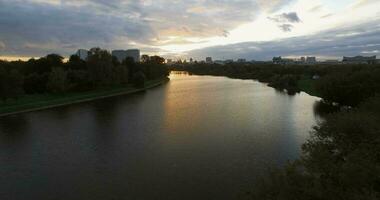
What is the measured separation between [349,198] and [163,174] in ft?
30.6

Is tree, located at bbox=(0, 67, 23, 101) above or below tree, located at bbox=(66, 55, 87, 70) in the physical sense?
below

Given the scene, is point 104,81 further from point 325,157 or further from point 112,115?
point 325,157

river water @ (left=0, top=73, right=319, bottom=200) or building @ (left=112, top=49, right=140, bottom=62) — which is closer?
river water @ (left=0, top=73, right=319, bottom=200)

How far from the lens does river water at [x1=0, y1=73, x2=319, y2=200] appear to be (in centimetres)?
1450

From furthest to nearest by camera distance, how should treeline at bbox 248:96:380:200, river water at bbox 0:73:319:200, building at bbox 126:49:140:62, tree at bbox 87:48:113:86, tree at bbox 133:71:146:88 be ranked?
1. building at bbox 126:49:140:62
2. tree at bbox 133:71:146:88
3. tree at bbox 87:48:113:86
4. river water at bbox 0:73:319:200
5. treeline at bbox 248:96:380:200

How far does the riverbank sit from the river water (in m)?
2.78

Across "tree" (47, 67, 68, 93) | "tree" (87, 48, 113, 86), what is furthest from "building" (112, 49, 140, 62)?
"tree" (47, 67, 68, 93)

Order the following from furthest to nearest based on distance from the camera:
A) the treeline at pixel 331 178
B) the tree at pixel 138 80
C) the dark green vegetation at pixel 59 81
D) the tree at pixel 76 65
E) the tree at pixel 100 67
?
1. the tree at pixel 138 80
2. the tree at pixel 76 65
3. the tree at pixel 100 67
4. the dark green vegetation at pixel 59 81
5. the treeline at pixel 331 178

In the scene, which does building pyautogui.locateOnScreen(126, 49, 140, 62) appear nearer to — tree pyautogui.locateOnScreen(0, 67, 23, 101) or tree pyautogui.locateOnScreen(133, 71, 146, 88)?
tree pyautogui.locateOnScreen(133, 71, 146, 88)

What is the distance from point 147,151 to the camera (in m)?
19.9

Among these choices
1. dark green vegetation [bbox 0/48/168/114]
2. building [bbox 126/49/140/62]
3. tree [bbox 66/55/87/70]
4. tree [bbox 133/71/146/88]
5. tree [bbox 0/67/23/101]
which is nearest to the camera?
tree [bbox 0/67/23/101]

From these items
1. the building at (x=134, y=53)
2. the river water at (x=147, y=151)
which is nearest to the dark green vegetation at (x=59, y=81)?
the river water at (x=147, y=151)

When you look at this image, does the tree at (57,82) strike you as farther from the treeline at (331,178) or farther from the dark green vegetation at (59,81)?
the treeline at (331,178)

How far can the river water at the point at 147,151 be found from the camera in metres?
14.5
